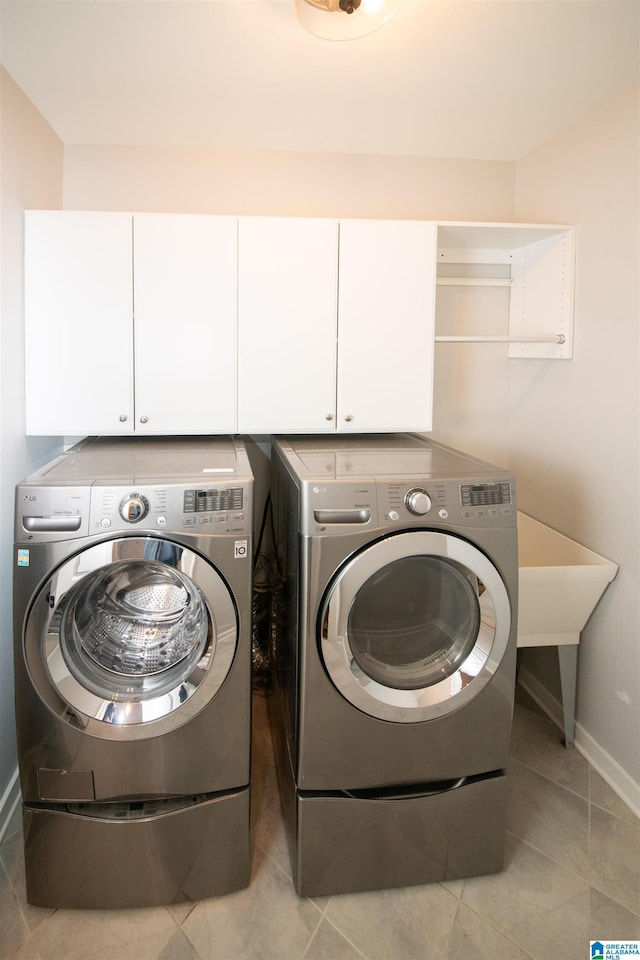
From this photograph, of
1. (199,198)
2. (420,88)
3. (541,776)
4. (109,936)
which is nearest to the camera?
(109,936)

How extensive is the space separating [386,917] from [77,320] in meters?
2.10

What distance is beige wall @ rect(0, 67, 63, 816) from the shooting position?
1961 millimetres

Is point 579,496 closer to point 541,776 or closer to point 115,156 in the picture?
point 541,776

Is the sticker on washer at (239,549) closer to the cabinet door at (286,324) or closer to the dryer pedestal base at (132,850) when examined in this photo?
the dryer pedestal base at (132,850)

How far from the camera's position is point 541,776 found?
2271mm

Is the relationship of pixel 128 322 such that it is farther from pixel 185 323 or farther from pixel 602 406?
pixel 602 406

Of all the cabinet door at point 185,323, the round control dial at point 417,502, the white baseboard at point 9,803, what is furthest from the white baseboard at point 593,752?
the white baseboard at point 9,803

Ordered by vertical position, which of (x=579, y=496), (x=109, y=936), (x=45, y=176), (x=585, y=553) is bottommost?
(x=109, y=936)

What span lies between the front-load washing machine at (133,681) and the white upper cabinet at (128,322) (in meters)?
0.55

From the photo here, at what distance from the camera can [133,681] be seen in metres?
1.67

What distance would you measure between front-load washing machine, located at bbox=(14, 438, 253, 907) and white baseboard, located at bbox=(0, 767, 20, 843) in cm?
33

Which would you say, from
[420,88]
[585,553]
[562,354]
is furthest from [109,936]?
[420,88]

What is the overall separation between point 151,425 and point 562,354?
162 centimetres

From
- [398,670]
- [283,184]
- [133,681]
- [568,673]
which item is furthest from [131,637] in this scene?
[283,184]
